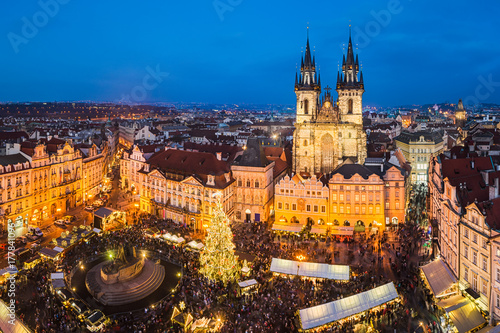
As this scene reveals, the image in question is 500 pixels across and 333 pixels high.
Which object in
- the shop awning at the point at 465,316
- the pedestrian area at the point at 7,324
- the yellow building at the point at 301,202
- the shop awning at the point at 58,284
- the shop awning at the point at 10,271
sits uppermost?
the yellow building at the point at 301,202

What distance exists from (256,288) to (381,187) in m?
28.2

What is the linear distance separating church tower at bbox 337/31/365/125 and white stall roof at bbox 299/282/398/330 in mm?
48209

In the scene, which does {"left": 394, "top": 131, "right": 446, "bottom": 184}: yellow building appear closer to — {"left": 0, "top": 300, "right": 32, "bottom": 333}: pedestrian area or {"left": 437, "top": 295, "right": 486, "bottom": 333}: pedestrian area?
{"left": 437, "top": 295, "right": 486, "bottom": 333}: pedestrian area

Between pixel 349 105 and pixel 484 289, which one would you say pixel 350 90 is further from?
pixel 484 289

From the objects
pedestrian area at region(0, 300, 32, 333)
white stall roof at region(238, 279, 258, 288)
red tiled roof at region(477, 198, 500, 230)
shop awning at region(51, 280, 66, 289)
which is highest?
red tiled roof at region(477, 198, 500, 230)

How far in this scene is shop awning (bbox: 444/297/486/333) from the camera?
3014 centimetres

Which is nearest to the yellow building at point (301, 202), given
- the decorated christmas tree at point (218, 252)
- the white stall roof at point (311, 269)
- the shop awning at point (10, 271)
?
the white stall roof at point (311, 269)

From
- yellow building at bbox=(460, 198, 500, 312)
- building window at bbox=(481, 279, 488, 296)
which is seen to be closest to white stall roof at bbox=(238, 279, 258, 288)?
yellow building at bbox=(460, 198, 500, 312)

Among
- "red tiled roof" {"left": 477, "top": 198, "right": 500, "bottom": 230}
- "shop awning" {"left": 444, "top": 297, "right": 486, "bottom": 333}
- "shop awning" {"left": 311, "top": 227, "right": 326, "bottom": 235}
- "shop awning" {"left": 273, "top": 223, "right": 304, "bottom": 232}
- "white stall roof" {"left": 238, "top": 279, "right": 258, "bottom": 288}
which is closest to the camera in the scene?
"shop awning" {"left": 444, "top": 297, "right": 486, "bottom": 333}

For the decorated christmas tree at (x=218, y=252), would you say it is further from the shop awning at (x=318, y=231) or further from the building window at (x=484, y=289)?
the building window at (x=484, y=289)

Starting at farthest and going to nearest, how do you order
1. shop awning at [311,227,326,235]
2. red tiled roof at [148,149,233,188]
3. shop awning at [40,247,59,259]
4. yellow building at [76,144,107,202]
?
yellow building at [76,144,107,202] → red tiled roof at [148,149,233,188] → shop awning at [311,227,326,235] → shop awning at [40,247,59,259]

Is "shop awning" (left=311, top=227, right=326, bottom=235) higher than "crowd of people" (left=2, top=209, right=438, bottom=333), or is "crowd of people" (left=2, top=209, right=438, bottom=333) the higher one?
"shop awning" (left=311, top=227, right=326, bottom=235)

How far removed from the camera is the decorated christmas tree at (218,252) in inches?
1505

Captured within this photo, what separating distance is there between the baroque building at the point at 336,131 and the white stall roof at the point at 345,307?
43.5 metres
